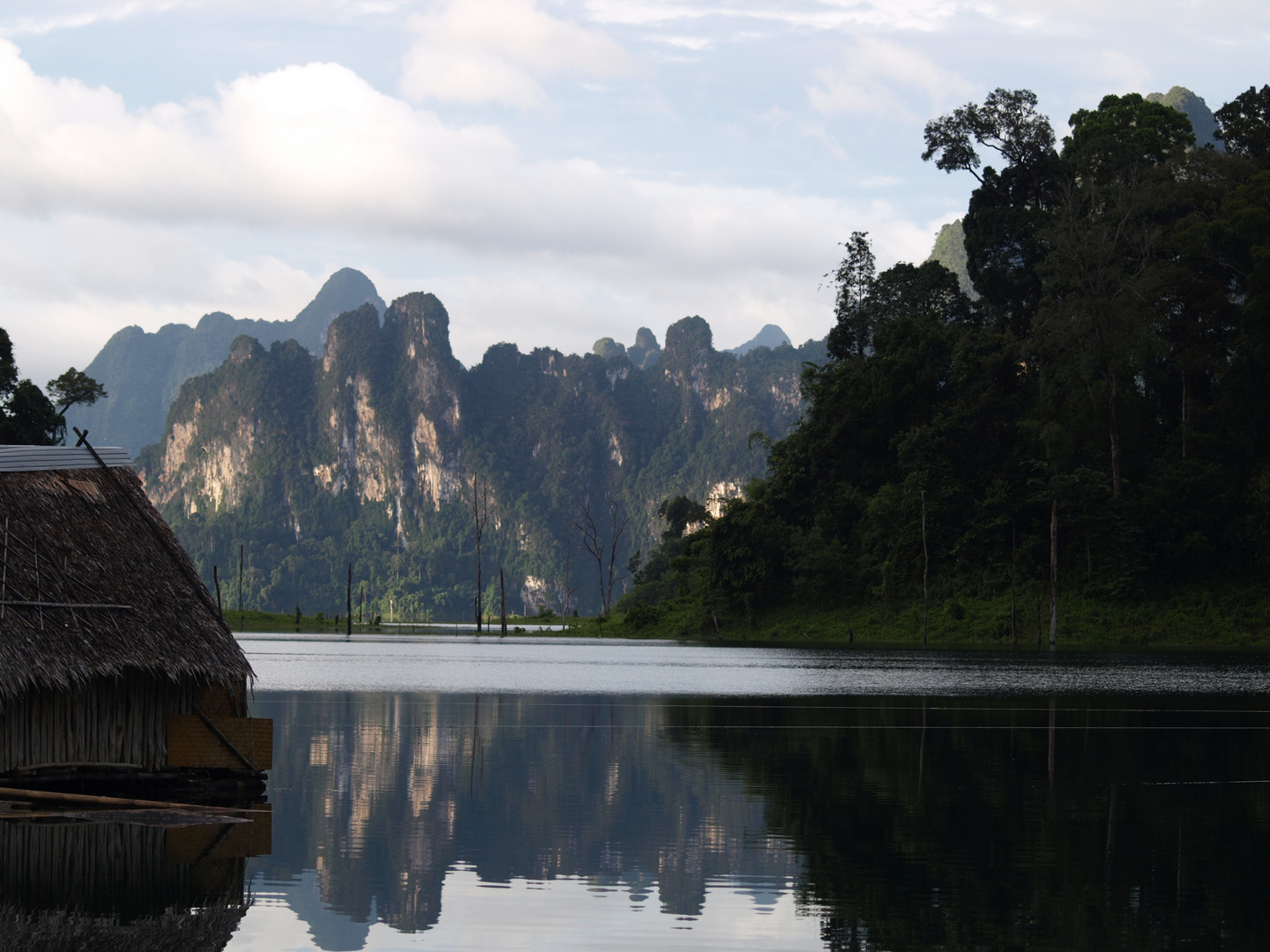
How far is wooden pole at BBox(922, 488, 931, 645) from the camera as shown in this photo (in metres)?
59.4

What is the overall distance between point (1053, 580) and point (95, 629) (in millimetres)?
46259

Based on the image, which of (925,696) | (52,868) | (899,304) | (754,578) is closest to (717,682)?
(925,696)

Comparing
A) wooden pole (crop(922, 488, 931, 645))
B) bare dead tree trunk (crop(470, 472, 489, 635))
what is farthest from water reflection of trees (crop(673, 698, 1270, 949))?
bare dead tree trunk (crop(470, 472, 489, 635))

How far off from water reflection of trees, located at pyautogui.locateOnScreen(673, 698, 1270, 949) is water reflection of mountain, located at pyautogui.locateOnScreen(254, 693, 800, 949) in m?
0.81

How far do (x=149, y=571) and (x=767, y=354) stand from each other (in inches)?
7299

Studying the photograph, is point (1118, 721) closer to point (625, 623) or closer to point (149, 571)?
point (149, 571)

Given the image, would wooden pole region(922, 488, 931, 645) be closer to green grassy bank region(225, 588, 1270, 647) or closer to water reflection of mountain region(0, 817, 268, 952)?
green grassy bank region(225, 588, 1270, 647)

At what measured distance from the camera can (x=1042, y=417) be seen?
63.2m

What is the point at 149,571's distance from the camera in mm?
15516

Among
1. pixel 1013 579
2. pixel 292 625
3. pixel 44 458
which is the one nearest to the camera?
pixel 44 458

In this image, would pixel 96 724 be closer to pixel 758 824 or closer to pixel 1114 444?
pixel 758 824

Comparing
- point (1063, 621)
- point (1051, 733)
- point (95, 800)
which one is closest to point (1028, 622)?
point (1063, 621)

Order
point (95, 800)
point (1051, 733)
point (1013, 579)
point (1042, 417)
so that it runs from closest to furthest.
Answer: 1. point (95, 800)
2. point (1051, 733)
3. point (1013, 579)
4. point (1042, 417)

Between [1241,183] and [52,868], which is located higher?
[1241,183]
